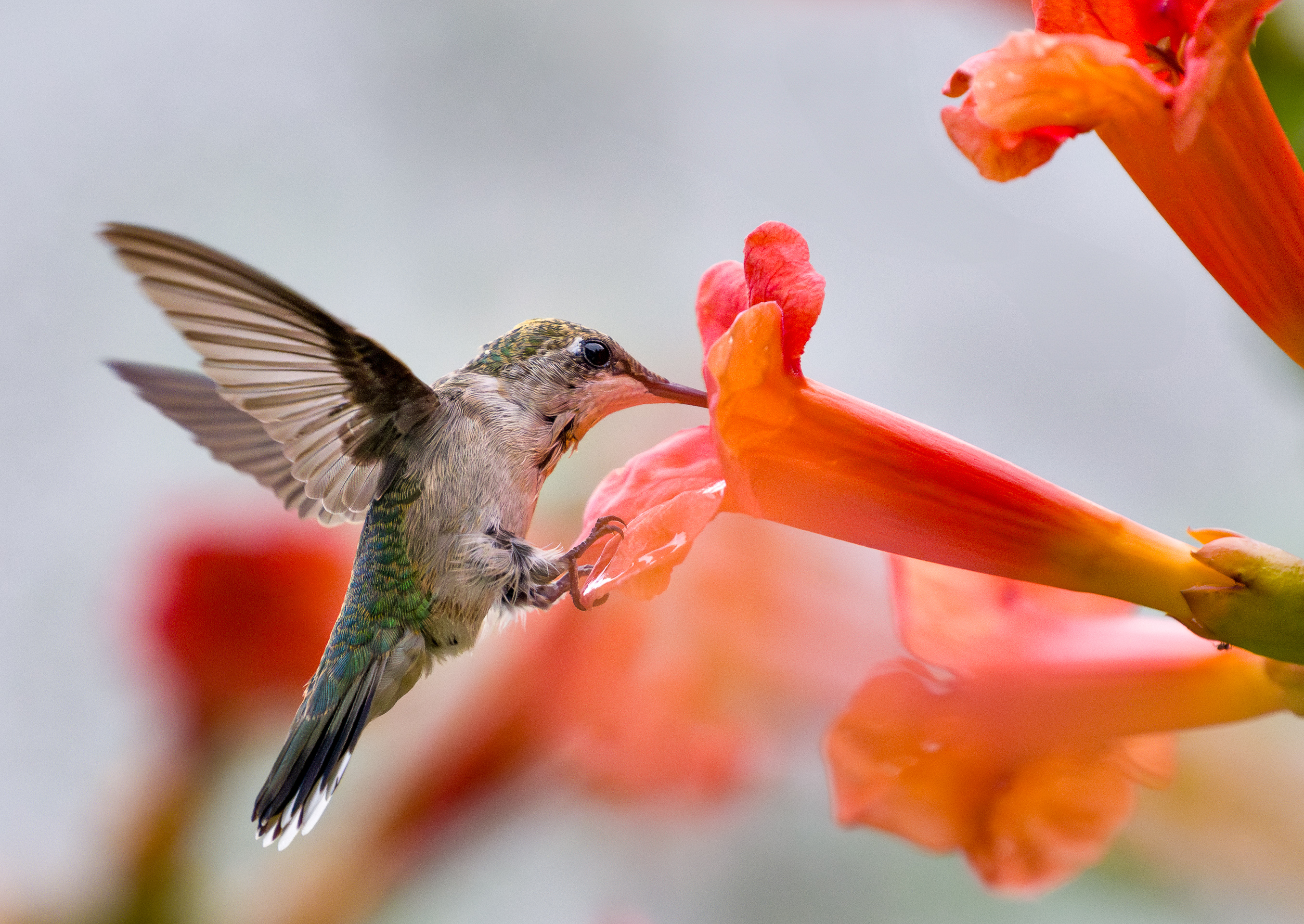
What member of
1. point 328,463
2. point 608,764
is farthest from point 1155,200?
point 608,764

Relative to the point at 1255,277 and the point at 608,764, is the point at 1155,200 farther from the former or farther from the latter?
the point at 608,764

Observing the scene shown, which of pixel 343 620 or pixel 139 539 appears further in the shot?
pixel 139 539

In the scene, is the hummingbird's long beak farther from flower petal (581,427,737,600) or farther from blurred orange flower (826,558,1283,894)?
blurred orange flower (826,558,1283,894)

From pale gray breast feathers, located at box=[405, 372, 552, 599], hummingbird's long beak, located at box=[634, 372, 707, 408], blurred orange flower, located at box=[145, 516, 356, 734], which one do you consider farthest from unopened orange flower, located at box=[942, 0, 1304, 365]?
blurred orange flower, located at box=[145, 516, 356, 734]

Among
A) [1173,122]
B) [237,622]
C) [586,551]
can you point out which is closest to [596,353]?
[586,551]

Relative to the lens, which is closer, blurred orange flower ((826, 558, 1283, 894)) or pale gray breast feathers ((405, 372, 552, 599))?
blurred orange flower ((826, 558, 1283, 894))

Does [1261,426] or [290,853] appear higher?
[1261,426]

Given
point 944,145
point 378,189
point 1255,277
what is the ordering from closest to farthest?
1. point 1255,277
2. point 944,145
3. point 378,189
